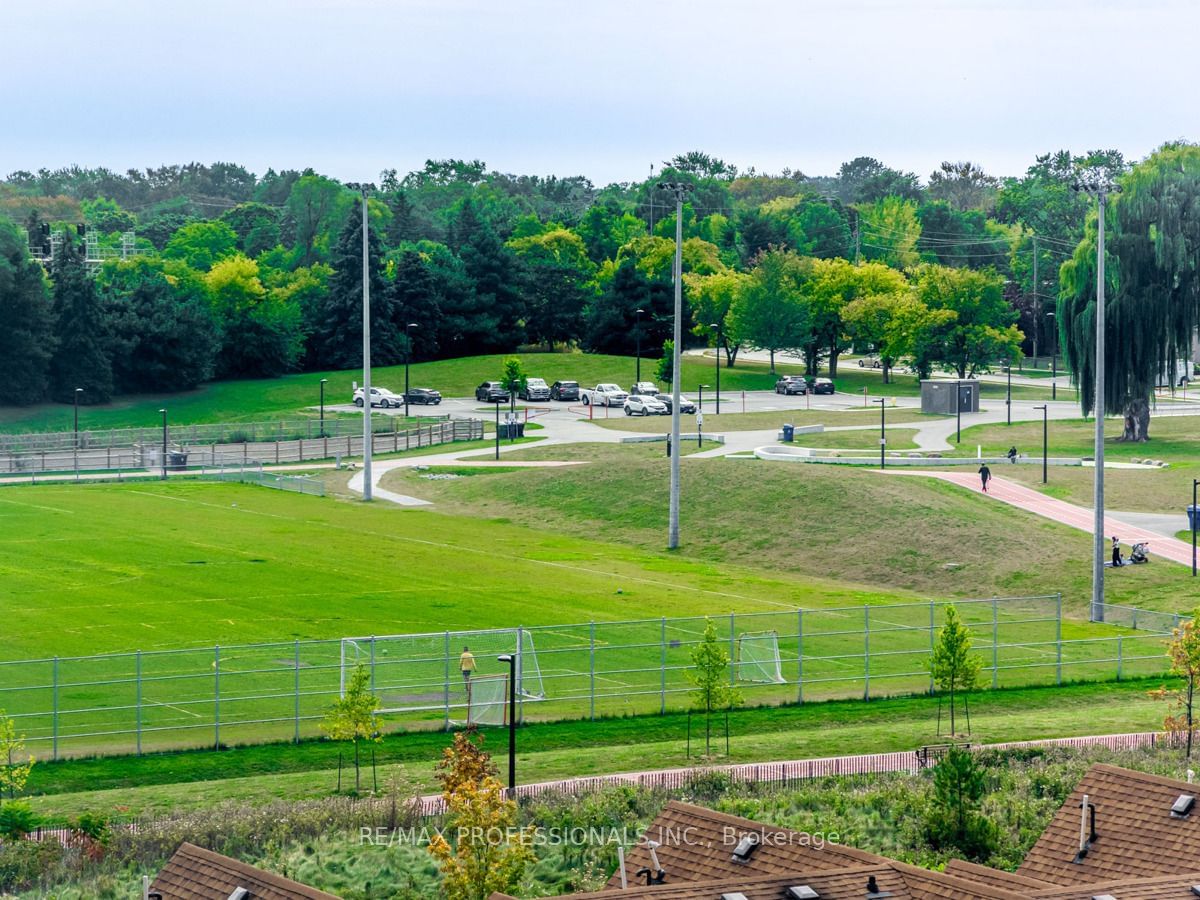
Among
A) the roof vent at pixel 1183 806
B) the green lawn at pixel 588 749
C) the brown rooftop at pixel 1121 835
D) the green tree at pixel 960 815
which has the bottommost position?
the green lawn at pixel 588 749

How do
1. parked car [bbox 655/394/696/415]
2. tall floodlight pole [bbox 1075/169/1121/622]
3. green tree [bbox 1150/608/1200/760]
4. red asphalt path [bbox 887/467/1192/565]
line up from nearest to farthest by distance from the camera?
green tree [bbox 1150/608/1200/760] → tall floodlight pole [bbox 1075/169/1121/622] → red asphalt path [bbox 887/467/1192/565] → parked car [bbox 655/394/696/415]

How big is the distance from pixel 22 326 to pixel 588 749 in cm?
9806

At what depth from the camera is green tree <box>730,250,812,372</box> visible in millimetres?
134125

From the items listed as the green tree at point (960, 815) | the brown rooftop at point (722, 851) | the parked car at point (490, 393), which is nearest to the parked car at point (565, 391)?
the parked car at point (490, 393)

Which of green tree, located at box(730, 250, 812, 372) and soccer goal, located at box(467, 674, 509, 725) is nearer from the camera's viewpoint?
soccer goal, located at box(467, 674, 509, 725)

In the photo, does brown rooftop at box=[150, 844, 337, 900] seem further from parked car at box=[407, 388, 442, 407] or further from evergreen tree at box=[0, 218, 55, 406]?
evergreen tree at box=[0, 218, 55, 406]

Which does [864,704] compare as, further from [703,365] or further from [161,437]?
[703,365]

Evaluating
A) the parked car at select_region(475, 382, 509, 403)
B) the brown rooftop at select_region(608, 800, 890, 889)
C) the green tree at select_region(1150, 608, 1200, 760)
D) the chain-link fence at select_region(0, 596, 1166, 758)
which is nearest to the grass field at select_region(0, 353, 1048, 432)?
the parked car at select_region(475, 382, 509, 403)

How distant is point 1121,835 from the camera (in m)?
24.8

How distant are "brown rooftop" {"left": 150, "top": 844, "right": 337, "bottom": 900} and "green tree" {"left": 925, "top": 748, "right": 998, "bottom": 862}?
37.5ft

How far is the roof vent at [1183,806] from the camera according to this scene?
80.7ft

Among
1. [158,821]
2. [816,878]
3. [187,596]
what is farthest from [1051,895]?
Answer: [187,596]

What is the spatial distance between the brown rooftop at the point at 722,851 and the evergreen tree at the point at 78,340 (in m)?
110

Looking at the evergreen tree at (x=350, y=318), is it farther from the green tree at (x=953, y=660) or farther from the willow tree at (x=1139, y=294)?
the green tree at (x=953, y=660)
